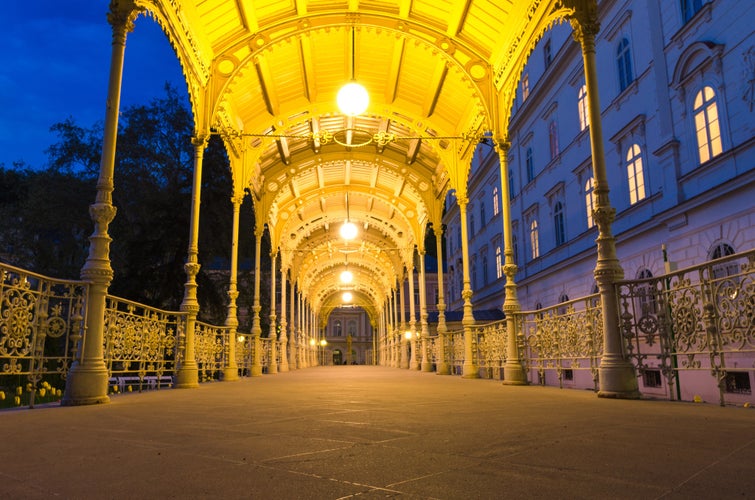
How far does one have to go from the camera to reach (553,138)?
23344 mm

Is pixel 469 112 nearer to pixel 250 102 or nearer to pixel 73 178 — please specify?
pixel 250 102

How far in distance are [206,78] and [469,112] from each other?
661cm

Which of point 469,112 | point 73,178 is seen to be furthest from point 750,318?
point 73,178

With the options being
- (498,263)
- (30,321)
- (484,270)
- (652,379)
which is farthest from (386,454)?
(484,270)

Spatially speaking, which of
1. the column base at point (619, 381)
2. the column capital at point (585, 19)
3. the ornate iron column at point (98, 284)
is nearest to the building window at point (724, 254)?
the column capital at point (585, 19)

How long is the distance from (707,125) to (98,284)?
14305 millimetres

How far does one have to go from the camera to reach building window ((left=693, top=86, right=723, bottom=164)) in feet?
42.4

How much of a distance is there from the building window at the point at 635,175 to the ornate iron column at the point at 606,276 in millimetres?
10642

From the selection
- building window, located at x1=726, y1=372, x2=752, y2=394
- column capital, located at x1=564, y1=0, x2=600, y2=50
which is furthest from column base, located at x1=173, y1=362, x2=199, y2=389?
building window, located at x1=726, y1=372, x2=752, y2=394

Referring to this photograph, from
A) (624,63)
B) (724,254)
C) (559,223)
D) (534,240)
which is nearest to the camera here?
(724,254)

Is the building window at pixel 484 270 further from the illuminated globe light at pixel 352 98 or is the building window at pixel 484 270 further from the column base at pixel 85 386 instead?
the column base at pixel 85 386

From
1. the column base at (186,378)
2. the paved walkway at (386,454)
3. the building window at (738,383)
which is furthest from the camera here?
the building window at (738,383)

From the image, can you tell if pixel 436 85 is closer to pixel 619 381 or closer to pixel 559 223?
pixel 619 381

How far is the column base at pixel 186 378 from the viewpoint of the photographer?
9.83 metres
